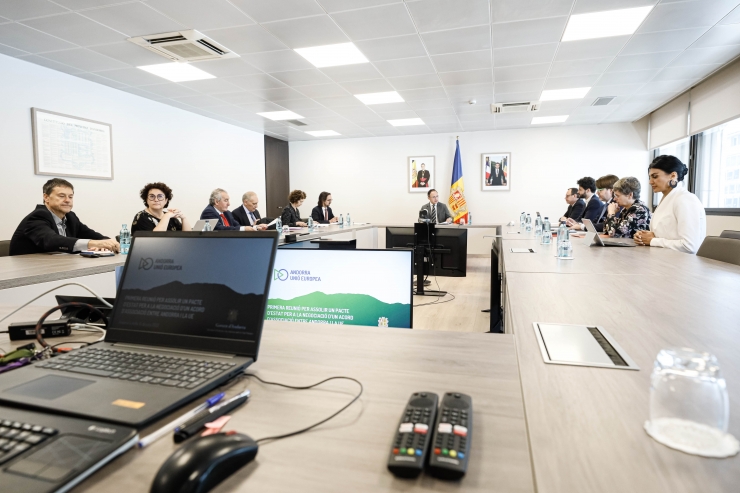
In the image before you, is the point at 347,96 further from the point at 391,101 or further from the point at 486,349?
the point at 486,349

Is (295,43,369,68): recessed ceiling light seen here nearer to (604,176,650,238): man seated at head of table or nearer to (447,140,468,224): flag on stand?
(604,176,650,238): man seated at head of table

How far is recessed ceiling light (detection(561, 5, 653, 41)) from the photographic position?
3.47 metres

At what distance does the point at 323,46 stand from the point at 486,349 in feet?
13.0

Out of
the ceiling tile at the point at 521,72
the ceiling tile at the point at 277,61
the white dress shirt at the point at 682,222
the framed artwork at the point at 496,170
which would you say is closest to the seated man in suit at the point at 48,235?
the ceiling tile at the point at 277,61

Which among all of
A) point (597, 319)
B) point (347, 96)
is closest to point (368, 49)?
point (347, 96)

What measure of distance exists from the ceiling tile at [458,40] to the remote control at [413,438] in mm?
3872

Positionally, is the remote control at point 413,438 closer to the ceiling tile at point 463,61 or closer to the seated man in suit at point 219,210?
the ceiling tile at point 463,61

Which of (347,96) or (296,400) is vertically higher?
(347,96)

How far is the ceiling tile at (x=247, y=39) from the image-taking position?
3.71 m

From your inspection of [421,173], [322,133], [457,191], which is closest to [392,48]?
[322,133]

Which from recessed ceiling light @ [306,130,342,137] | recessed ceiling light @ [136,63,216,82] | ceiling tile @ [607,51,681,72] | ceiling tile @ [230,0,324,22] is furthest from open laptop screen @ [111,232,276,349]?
recessed ceiling light @ [306,130,342,137]

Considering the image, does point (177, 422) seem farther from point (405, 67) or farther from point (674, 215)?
point (405, 67)

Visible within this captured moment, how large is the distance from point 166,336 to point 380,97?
19.0 feet

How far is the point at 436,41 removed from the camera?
400 centimetres
